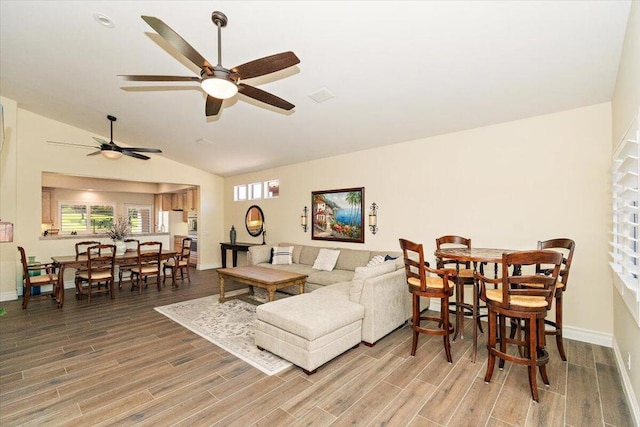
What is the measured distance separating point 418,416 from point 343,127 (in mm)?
3837

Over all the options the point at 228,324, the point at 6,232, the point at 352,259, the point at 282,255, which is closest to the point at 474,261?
the point at 352,259

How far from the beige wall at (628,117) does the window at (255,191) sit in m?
6.73

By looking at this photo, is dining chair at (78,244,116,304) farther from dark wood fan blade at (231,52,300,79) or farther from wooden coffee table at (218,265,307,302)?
dark wood fan blade at (231,52,300,79)

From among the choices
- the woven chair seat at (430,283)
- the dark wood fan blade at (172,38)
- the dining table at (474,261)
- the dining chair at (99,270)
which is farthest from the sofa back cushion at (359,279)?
the dining chair at (99,270)

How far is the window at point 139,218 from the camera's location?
10148 mm

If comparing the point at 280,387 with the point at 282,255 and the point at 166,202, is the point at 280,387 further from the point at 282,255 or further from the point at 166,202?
the point at 166,202

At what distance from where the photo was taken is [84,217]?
9.34 metres

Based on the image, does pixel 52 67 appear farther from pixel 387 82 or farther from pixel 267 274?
pixel 387 82

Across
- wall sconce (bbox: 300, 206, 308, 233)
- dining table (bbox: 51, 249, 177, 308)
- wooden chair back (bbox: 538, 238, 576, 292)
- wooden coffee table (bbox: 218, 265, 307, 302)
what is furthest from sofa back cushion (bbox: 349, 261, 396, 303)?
dining table (bbox: 51, 249, 177, 308)

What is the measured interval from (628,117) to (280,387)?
3.65m

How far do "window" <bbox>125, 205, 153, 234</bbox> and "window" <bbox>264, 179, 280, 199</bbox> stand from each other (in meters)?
5.48

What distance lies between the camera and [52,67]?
13.1ft

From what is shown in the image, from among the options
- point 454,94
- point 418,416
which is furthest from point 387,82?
point 418,416

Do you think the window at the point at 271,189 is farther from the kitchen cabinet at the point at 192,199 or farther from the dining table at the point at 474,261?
the dining table at the point at 474,261
